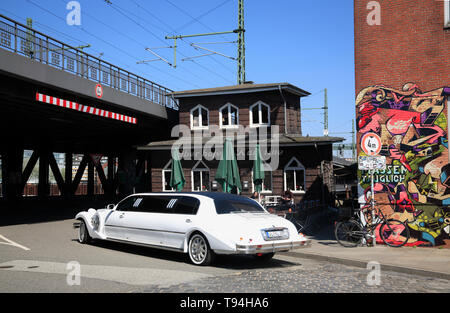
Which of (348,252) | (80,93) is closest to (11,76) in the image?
(80,93)

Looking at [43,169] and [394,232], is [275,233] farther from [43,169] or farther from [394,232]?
[43,169]

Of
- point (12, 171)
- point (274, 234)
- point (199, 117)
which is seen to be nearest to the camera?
point (274, 234)

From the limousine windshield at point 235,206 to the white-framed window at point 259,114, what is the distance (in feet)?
58.9

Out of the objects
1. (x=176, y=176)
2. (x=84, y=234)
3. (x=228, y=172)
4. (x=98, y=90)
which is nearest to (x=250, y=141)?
(x=176, y=176)

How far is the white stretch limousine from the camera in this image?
9.18 metres

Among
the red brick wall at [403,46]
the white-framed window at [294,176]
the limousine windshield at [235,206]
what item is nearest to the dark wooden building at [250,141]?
the white-framed window at [294,176]

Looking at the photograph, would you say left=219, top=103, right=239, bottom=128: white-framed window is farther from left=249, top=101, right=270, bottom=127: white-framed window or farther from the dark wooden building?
left=249, top=101, right=270, bottom=127: white-framed window

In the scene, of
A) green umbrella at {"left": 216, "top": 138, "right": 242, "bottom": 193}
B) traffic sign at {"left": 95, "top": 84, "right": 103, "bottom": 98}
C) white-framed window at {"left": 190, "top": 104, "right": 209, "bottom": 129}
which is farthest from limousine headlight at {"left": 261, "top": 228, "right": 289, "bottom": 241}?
white-framed window at {"left": 190, "top": 104, "right": 209, "bottom": 129}

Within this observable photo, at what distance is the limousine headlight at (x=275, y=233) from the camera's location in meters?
9.30

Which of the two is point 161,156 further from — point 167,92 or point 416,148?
point 416,148

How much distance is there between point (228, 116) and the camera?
29391 millimetres

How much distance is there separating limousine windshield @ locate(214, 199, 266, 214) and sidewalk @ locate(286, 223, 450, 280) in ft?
5.87

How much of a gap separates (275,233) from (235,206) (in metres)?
1.15

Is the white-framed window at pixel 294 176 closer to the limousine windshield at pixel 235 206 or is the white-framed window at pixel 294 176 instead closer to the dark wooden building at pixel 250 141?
the dark wooden building at pixel 250 141
